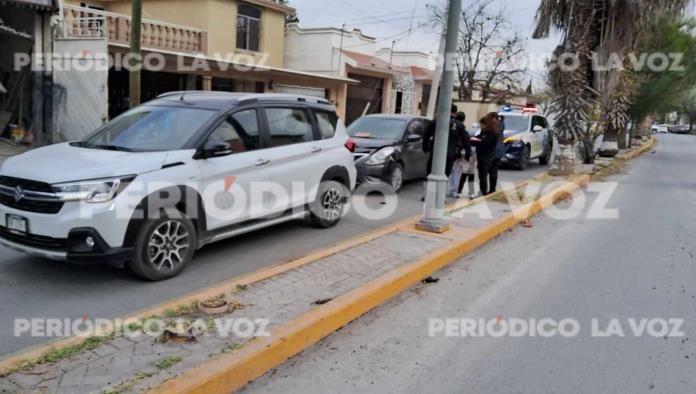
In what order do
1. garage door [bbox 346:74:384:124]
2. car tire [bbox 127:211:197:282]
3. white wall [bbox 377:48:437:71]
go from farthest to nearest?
white wall [bbox 377:48:437:71]
garage door [bbox 346:74:384:124]
car tire [bbox 127:211:197:282]

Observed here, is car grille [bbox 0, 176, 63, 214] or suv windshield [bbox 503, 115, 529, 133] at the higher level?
suv windshield [bbox 503, 115, 529, 133]

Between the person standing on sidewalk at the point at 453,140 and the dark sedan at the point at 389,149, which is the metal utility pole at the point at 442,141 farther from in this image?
the dark sedan at the point at 389,149

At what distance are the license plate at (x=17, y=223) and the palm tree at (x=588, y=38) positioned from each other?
12309 millimetres

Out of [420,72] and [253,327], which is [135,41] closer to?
[253,327]

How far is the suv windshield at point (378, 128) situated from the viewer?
429 inches

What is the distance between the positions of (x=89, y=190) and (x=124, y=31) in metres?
13.5

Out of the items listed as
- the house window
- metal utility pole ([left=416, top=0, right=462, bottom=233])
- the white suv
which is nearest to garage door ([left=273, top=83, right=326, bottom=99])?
the house window

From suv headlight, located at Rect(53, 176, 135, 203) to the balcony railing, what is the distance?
11143 millimetres

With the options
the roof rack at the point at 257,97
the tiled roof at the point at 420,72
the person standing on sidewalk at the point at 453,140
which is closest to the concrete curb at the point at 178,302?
the roof rack at the point at 257,97

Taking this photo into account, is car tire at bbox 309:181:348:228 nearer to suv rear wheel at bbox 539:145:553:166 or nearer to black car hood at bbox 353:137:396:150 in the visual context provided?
black car hood at bbox 353:137:396:150

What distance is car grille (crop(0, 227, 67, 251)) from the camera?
4.72m

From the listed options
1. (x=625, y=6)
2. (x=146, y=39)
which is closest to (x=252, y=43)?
(x=146, y=39)

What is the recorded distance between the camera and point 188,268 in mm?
5719

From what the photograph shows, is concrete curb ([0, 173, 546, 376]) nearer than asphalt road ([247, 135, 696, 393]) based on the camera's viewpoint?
Yes
